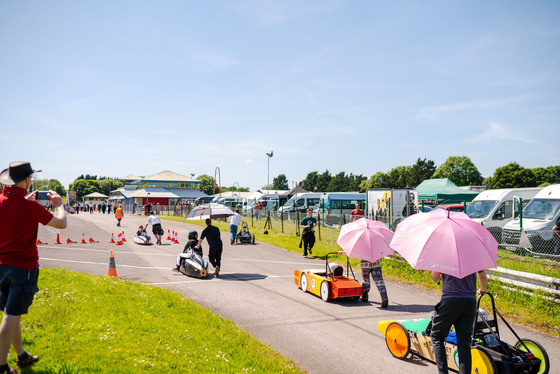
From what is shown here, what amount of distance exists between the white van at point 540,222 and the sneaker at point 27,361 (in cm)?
1454

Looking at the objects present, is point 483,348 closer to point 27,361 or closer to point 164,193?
point 27,361

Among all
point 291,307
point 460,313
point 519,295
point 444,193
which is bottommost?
point 291,307

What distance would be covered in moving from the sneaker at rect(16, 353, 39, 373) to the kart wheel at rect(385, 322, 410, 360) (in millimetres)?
4857

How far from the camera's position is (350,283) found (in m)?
9.54

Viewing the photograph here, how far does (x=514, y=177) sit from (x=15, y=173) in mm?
88594

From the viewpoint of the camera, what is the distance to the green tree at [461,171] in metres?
86.6

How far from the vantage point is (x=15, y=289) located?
158 inches

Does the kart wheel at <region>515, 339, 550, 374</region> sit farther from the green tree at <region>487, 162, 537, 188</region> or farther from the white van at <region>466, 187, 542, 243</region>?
the green tree at <region>487, 162, 537, 188</region>

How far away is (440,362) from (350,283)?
482cm

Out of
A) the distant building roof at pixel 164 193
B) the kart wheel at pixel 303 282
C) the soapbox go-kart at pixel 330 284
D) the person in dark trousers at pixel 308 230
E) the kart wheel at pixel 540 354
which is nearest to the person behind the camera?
the kart wheel at pixel 540 354

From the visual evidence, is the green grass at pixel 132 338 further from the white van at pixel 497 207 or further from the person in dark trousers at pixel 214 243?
the white van at pixel 497 207

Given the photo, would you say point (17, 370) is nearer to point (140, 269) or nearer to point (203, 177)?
point (140, 269)

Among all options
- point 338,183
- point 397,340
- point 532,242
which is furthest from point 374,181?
point 397,340

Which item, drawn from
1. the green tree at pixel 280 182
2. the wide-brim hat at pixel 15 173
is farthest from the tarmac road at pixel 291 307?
the green tree at pixel 280 182
